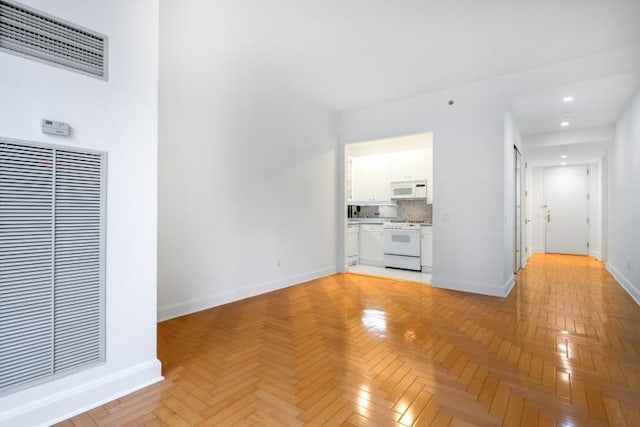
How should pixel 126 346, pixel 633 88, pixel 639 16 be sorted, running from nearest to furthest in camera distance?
pixel 126 346, pixel 639 16, pixel 633 88

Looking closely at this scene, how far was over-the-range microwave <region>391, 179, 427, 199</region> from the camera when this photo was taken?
236 inches

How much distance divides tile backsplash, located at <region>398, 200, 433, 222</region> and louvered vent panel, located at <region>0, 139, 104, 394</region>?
5766 millimetres

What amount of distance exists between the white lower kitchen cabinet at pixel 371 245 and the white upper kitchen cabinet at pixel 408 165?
1113 millimetres

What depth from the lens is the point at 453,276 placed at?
14.2ft

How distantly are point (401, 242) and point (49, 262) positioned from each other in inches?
196

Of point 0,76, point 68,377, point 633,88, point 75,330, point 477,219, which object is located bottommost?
point 68,377

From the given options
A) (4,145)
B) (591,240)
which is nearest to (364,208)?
(591,240)

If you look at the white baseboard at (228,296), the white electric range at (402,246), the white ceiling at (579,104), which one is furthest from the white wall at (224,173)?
the white ceiling at (579,104)

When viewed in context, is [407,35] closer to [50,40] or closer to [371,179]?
[50,40]

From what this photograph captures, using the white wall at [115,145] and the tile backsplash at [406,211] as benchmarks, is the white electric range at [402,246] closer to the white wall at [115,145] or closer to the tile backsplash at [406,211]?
the tile backsplash at [406,211]

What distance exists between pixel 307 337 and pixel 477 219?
2.83 m

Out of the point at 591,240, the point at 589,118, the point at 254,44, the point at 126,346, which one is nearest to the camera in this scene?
the point at 126,346

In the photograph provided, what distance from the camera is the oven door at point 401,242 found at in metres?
5.54

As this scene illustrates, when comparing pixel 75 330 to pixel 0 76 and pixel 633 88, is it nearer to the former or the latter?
pixel 0 76
